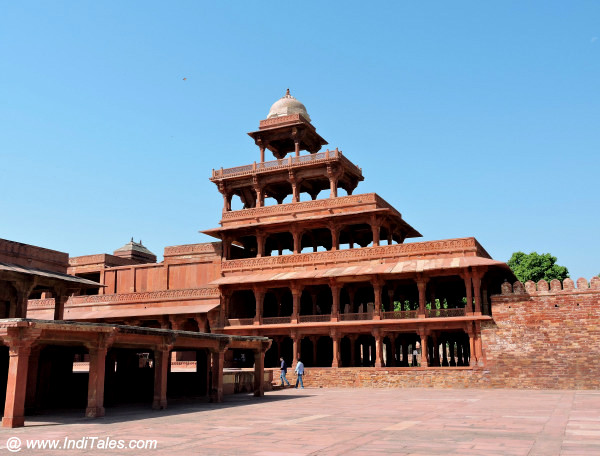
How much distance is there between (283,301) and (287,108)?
13840 mm

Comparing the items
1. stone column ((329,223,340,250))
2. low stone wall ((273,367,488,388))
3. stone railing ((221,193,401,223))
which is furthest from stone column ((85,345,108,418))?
stone railing ((221,193,401,223))

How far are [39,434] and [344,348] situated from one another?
108 ft

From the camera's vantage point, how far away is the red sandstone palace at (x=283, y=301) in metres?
21.0

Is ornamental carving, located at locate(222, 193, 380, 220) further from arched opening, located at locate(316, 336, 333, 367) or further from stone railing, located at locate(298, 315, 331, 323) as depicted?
arched opening, located at locate(316, 336, 333, 367)

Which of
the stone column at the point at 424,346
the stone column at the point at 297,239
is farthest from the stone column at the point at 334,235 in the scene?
the stone column at the point at 424,346

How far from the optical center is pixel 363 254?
112ft

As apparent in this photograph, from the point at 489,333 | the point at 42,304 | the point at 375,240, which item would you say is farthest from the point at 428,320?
the point at 42,304

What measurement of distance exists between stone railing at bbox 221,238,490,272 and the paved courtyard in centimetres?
1262

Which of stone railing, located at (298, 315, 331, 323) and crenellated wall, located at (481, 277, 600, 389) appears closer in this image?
crenellated wall, located at (481, 277, 600, 389)

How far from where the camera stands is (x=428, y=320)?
30.3 m

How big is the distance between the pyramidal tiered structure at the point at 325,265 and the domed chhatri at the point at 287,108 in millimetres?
85

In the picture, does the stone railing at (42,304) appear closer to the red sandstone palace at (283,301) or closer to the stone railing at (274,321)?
the red sandstone palace at (283,301)

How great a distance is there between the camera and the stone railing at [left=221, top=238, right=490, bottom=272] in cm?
3128

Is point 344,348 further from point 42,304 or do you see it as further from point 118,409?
point 118,409
